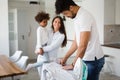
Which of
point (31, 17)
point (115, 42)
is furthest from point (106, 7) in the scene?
point (31, 17)

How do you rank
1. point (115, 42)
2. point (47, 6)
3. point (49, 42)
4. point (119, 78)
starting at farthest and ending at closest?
1. point (47, 6)
2. point (115, 42)
3. point (119, 78)
4. point (49, 42)

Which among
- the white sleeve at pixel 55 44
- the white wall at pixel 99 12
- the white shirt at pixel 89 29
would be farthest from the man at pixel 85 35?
the white wall at pixel 99 12

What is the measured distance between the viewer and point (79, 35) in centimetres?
199

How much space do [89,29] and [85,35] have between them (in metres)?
0.07

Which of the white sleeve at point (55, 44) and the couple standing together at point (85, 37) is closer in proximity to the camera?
the couple standing together at point (85, 37)

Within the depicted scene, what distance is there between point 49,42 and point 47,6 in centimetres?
469

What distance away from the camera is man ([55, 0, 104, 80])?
6.27 feet

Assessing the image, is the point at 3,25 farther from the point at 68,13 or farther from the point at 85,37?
the point at 85,37

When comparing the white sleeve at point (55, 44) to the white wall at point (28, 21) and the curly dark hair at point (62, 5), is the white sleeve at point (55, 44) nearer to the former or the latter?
the curly dark hair at point (62, 5)

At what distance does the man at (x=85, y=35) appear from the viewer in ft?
6.27

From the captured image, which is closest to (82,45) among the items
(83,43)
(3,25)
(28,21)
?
(83,43)

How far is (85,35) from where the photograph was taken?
75.3 inches

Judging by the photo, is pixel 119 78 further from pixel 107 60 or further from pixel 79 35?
pixel 79 35

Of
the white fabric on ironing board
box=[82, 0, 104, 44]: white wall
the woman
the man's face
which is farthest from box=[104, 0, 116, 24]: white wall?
the white fabric on ironing board
